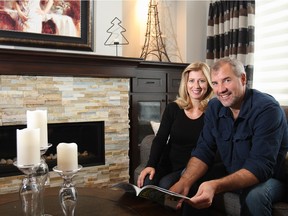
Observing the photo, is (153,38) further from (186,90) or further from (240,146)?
(240,146)

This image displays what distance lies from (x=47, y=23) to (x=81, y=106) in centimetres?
80

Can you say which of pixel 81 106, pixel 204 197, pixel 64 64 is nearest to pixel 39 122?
pixel 204 197

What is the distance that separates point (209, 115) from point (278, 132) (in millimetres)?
408

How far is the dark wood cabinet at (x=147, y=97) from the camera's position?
3.18 metres

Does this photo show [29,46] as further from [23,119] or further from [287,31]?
[287,31]

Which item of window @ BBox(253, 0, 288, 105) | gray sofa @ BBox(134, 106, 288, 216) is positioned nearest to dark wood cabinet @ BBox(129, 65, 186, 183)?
window @ BBox(253, 0, 288, 105)

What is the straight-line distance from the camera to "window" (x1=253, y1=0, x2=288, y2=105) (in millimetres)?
2982

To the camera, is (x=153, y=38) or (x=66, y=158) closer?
(x=66, y=158)

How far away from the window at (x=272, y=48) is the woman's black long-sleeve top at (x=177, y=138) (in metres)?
1.45

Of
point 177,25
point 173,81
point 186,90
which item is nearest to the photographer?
point 186,90

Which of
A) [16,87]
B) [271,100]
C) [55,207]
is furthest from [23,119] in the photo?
[271,100]

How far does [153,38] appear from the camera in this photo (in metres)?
3.66

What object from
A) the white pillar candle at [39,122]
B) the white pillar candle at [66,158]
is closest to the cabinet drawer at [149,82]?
the white pillar candle at [39,122]

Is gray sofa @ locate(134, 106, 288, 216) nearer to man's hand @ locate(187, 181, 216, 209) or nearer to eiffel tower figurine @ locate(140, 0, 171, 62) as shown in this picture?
man's hand @ locate(187, 181, 216, 209)
